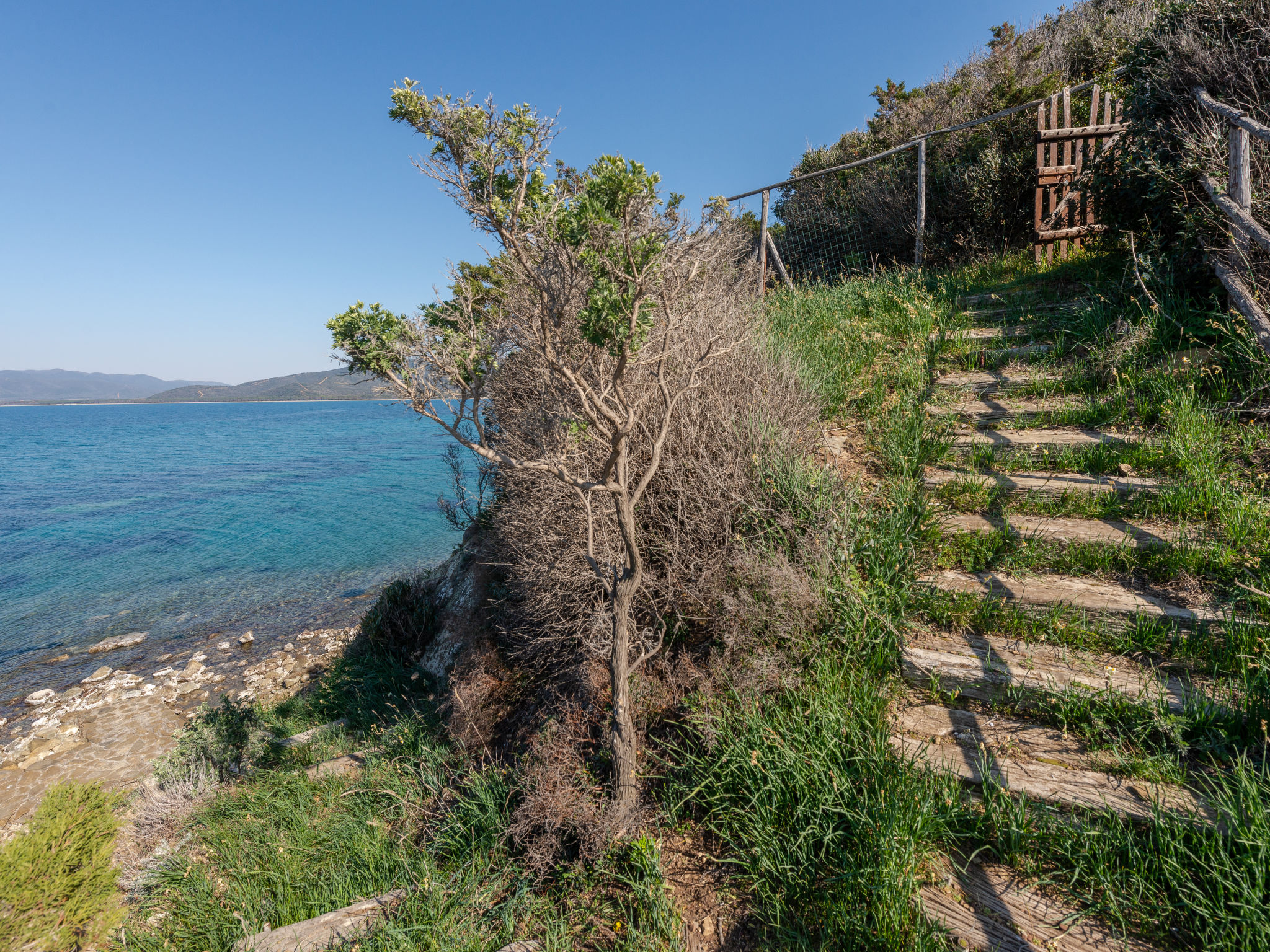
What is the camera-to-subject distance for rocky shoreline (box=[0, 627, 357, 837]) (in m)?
7.71

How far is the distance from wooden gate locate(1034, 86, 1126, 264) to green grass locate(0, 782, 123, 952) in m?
12.5

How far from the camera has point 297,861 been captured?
12.3 feet

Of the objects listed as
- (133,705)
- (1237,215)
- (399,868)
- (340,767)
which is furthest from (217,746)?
(1237,215)

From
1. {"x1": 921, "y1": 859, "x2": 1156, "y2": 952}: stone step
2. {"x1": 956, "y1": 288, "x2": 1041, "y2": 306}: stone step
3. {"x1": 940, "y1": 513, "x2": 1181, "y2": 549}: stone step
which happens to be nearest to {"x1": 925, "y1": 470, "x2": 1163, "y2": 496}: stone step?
{"x1": 940, "y1": 513, "x2": 1181, "y2": 549}: stone step

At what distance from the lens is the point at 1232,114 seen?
14.7 feet

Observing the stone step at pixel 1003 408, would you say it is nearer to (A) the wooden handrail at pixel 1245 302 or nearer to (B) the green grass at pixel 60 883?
(A) the wooden handrail at pixel 1245 302

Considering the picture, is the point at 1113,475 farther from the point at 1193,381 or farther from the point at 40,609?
the point at 40,609

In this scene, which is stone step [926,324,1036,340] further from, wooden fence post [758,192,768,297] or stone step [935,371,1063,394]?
wooden fence post [758,192,768,297]

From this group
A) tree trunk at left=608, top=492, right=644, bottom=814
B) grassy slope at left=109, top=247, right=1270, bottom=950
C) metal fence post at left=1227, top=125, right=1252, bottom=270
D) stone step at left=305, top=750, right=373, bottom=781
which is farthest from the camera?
stone step at left=305, top=750, right=373, bottom=781

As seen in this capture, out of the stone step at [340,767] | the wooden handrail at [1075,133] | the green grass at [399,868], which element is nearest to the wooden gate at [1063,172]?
the wooden handrail at [1075,133]

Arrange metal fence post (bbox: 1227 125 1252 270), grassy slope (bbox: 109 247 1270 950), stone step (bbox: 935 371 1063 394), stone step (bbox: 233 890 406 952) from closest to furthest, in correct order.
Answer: grassy slope (bbox: 109 247 1270 950) < stone step (bbox: 233 890 406 952) < metal fence post (bbox: 1227 125 1252 270) < stone step (bbox: 935 371 1063 394)

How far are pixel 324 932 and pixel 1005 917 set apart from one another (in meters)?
3.39

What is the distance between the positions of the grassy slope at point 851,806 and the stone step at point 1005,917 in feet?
0.27

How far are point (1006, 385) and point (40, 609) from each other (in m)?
21.4
